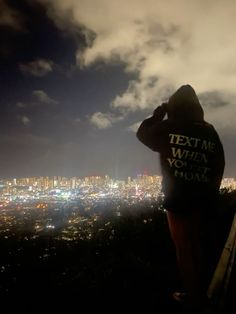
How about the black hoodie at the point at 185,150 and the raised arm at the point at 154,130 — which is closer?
the black hoodie at the point at 185,150

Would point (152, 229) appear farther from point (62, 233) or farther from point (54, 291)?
point (54, 291)

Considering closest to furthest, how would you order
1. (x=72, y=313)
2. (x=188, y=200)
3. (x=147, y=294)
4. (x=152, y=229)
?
1. (x=188, y=200)
2. (x=72, y=313)
3. (x=147, y=294)
4. (x=152, y=229)

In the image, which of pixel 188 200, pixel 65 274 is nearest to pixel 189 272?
pixel 188 200

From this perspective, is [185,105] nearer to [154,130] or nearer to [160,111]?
[160,111]

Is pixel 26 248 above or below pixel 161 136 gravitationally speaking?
below

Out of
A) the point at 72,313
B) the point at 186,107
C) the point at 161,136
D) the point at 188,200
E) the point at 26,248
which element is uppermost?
the point at 186,107

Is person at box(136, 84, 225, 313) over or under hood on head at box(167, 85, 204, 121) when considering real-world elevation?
under

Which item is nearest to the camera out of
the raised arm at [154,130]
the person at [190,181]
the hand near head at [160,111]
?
the person at [190,181]
